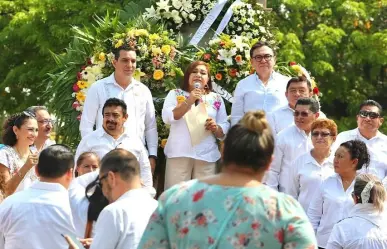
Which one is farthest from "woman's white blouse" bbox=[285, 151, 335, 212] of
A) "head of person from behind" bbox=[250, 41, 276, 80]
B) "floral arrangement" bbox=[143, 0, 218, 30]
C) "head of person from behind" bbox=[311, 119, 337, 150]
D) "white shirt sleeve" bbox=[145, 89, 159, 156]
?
"floral arrangement" bbox=[143, 0, 218, 30]

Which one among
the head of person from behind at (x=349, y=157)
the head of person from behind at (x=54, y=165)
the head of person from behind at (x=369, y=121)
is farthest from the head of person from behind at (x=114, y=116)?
the head of person from behind at (x=54, y=165)

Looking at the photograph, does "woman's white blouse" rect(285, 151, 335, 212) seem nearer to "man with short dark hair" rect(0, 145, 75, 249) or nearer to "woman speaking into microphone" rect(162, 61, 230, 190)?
"woman speaking into microphone" rect(162, 61, 230, 190)

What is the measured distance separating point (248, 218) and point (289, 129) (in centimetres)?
527

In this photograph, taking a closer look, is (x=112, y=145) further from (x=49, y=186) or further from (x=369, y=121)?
(x=49, y=186)

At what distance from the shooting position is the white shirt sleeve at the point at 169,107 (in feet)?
36.1

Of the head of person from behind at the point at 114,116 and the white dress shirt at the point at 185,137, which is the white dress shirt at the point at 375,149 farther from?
the head of person from behind at the point at 114,116

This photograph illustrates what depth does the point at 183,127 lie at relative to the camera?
435 inches

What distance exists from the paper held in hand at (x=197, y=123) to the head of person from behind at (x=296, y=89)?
36.3 inches

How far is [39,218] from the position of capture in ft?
22.4

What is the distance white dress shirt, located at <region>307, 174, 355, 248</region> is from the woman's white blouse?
0.20 m

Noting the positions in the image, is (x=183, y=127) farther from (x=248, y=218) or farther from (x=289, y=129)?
(x=248, y=218)

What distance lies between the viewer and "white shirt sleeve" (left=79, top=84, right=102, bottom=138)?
11023 millimetres

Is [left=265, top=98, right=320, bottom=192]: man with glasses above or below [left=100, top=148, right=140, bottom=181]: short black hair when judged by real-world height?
below

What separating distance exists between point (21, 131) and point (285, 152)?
8.69 ft
